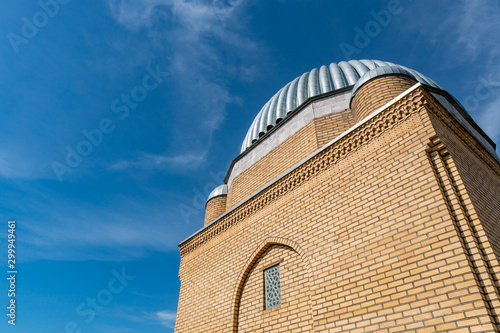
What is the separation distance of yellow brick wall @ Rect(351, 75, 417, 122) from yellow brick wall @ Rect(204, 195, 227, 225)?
14.9ft

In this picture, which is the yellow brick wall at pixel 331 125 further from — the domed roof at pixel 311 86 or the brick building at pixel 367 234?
the domed roof at pixel 311 86

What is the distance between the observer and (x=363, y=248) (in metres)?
3.48

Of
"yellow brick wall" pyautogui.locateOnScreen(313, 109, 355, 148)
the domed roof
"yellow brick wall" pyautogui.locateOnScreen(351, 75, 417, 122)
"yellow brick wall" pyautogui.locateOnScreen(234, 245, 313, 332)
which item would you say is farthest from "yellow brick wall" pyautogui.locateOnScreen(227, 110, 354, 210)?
"yellow brick wall" pyautogui.locateOnScreen(234, 245, 313, 332)

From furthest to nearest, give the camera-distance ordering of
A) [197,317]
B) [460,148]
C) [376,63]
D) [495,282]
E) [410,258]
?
[376,63], [197,317], [460,148], [410,258], [495,282]

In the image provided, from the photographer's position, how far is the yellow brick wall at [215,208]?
8.33 meters

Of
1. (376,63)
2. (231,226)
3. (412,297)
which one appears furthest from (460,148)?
(376,63)

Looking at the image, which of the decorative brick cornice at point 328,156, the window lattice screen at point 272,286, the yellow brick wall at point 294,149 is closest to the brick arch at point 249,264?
the window lattice screen at point 272,286

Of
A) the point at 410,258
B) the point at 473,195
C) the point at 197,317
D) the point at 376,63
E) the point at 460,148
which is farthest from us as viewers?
the point at 376,63

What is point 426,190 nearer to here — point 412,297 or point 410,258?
point 410,258

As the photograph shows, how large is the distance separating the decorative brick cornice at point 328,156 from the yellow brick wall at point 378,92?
2.67ft

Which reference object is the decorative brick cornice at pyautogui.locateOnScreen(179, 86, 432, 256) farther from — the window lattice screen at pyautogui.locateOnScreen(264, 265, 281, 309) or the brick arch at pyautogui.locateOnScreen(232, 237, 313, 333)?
the window lattice screen at pyautogui.locateOnScreen(264, 265, 281, 309)

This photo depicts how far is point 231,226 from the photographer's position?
5.85m

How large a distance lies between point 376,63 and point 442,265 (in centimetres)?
621

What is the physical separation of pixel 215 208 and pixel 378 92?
5.22m
